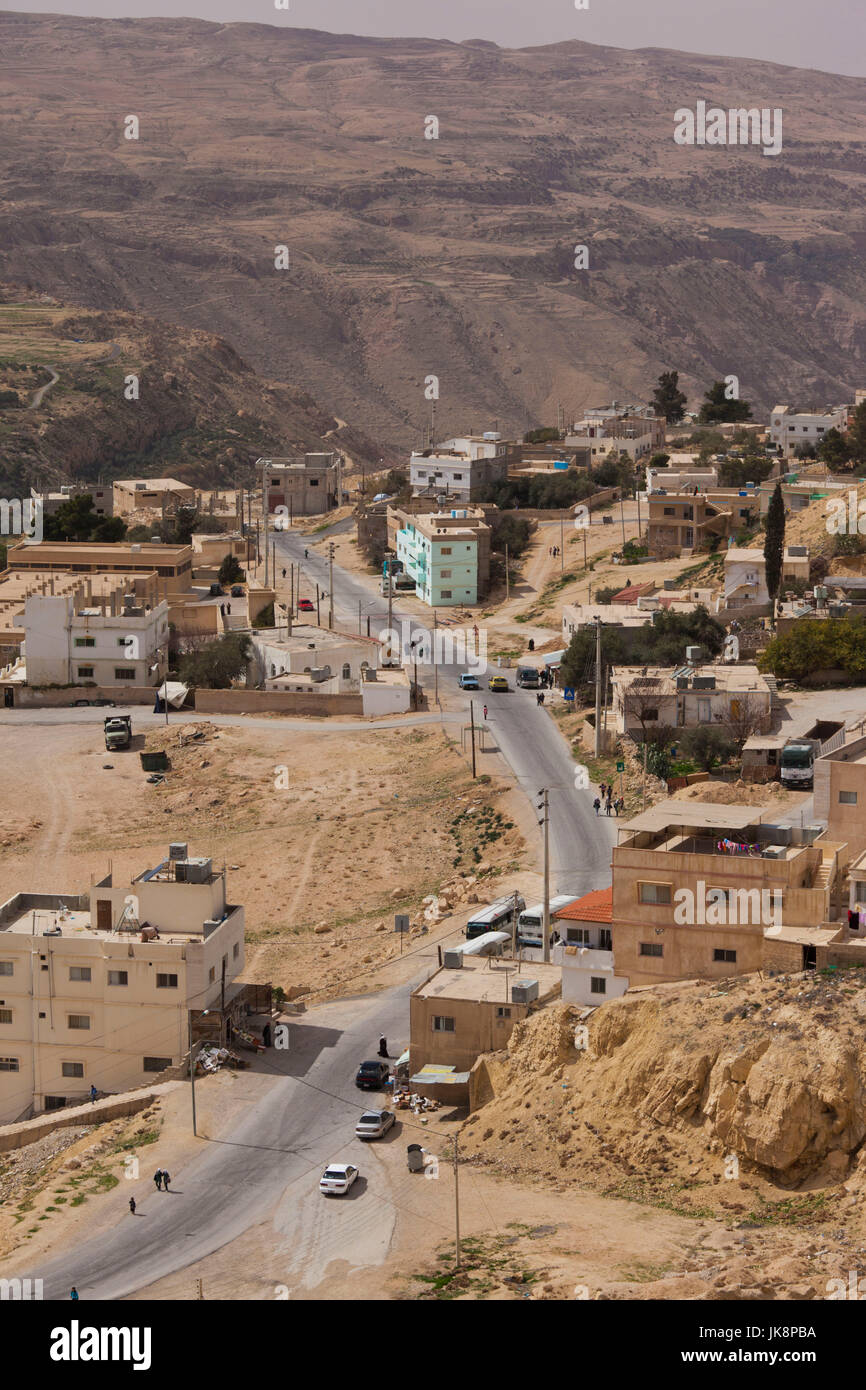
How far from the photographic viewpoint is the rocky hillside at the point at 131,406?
13275 cm

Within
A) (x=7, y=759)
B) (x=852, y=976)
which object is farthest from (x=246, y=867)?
(x=852, y=976)

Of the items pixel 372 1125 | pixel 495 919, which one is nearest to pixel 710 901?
pixel 372 1125

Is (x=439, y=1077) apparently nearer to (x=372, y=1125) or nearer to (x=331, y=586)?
(x=372, y=1125)

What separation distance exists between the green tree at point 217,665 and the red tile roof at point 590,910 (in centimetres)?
3295

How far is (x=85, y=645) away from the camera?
72625 mm

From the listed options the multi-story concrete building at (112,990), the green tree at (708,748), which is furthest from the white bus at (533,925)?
the green tree at (708,748)

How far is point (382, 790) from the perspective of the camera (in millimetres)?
59781

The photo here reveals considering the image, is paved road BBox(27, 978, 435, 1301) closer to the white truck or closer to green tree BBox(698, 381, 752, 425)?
the white truck

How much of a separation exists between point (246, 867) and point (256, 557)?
38.4 m

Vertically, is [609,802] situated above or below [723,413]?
below

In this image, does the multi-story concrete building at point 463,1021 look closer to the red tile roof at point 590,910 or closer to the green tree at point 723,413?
the red tile roof at point 590,910

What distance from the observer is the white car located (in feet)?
108

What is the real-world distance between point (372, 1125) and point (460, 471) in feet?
212
